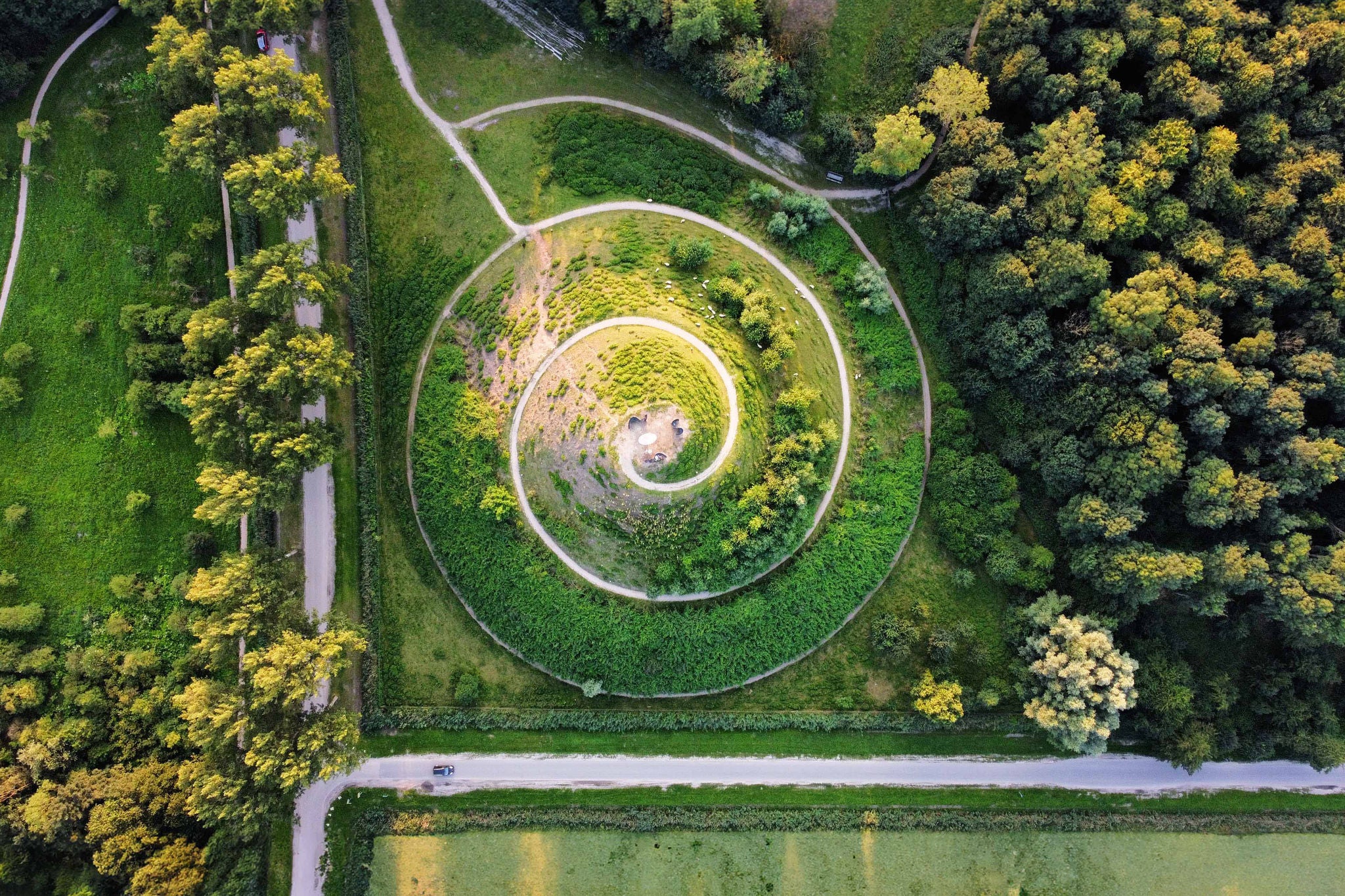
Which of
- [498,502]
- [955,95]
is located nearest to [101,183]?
[498,502]

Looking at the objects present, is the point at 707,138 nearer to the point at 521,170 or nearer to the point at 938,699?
the point at 521,170

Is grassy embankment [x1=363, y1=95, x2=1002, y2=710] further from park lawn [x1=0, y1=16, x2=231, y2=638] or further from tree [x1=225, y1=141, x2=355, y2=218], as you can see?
A: park lawn [x1=0, y1=16, x2=231, y2=638]

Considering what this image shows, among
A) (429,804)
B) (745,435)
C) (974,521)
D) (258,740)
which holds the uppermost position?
(745,435)

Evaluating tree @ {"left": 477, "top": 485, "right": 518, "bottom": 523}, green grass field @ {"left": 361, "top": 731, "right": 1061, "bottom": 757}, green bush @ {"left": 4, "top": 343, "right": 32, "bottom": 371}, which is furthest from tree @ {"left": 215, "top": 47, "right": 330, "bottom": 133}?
green grass field @ {"left": 361, "top": 731, "right": 1061, "bottom": 757}

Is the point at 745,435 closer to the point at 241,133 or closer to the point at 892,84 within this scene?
the point at 892,84

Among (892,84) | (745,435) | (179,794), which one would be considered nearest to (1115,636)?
(745,435)

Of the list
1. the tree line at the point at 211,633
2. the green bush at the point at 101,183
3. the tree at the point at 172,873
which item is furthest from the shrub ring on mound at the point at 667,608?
the green bush at the point at 101,183
